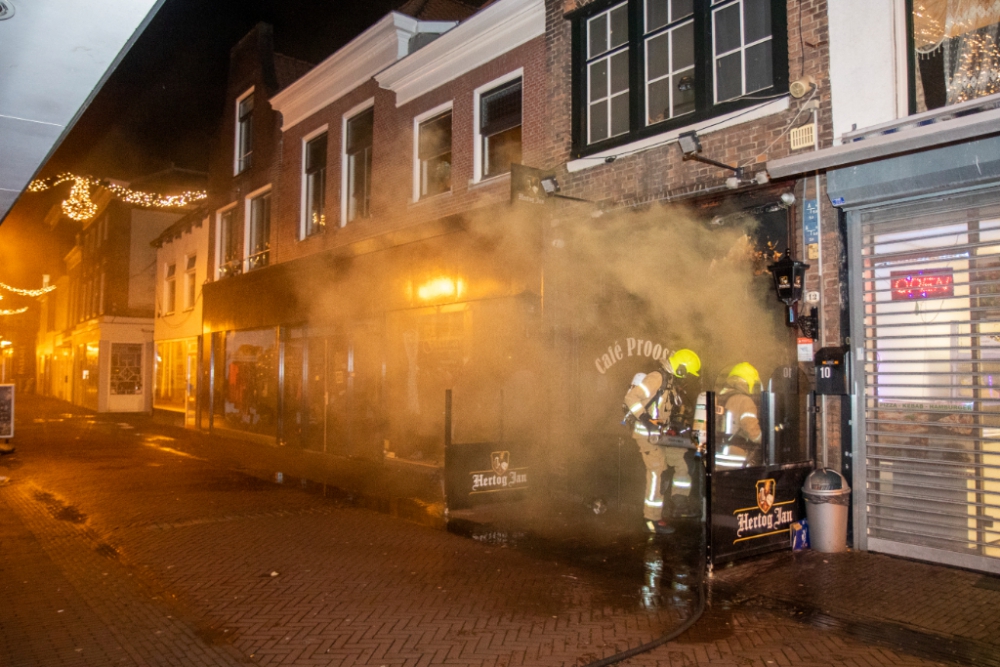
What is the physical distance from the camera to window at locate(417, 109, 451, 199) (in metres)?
11.8

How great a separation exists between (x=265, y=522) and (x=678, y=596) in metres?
4.68

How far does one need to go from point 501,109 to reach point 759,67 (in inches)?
179

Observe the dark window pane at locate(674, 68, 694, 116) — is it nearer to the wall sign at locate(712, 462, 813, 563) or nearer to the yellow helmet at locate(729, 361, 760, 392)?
the yellow helmet at locate(729, 361, 760, 392)

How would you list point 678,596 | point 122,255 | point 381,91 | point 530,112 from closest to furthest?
point 678,596
point 530,112
point 381,91
point 122,255

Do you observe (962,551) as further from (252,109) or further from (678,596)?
(252,109)

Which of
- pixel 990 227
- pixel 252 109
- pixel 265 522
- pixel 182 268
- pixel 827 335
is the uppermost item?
pixel 252 109

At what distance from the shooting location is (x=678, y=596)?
4938 mm

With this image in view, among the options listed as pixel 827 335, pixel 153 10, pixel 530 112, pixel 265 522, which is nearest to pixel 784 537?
pixel 827 335

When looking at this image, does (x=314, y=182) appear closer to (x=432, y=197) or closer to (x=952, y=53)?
(x=432, y=197)

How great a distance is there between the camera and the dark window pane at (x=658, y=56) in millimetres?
8320

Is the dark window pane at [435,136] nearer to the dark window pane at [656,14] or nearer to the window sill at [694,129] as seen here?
the window sill at [694,129]

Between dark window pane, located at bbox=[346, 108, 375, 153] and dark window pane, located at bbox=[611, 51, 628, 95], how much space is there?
5931 mm

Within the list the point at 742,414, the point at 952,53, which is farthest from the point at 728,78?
the point at 742,414

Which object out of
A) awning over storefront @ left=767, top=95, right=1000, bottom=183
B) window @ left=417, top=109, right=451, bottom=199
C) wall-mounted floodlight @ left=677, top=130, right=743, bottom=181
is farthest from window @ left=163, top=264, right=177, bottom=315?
awning over storefront @ left=767, top=95, right=1000, bottom=183
